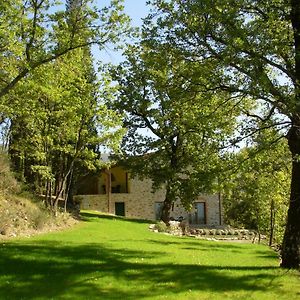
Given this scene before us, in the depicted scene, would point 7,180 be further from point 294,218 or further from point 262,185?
point 262,185

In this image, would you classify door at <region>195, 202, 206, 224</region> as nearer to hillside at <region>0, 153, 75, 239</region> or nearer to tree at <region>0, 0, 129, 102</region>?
hillside at <region>0, 153, 75, 239</region>

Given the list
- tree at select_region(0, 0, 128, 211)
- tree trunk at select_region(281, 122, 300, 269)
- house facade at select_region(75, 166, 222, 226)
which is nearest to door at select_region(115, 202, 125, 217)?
house facade at select_region(75, 166, 222, 226)

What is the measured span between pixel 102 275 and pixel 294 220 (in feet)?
19.4

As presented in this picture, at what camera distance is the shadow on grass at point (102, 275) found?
397 inches

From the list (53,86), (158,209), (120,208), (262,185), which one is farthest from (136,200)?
(53,86)

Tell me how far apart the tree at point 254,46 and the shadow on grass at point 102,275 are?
2.56 meters

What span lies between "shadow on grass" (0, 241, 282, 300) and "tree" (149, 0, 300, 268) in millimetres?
2556

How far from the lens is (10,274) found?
11203 millimetres

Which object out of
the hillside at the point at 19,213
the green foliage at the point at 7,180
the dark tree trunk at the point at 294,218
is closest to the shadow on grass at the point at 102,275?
the dark tree trunk at the point at 294,218

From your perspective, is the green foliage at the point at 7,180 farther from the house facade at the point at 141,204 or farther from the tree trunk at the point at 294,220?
the house facade at the point at 141,204

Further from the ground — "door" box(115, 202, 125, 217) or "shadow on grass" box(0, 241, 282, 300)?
"door" box(115, 202, 125, 217)

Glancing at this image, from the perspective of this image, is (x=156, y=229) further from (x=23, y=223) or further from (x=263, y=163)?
(x=263, y=163)

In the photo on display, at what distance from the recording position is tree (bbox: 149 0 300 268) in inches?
478

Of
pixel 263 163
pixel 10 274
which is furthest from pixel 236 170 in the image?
pixel 10 274
